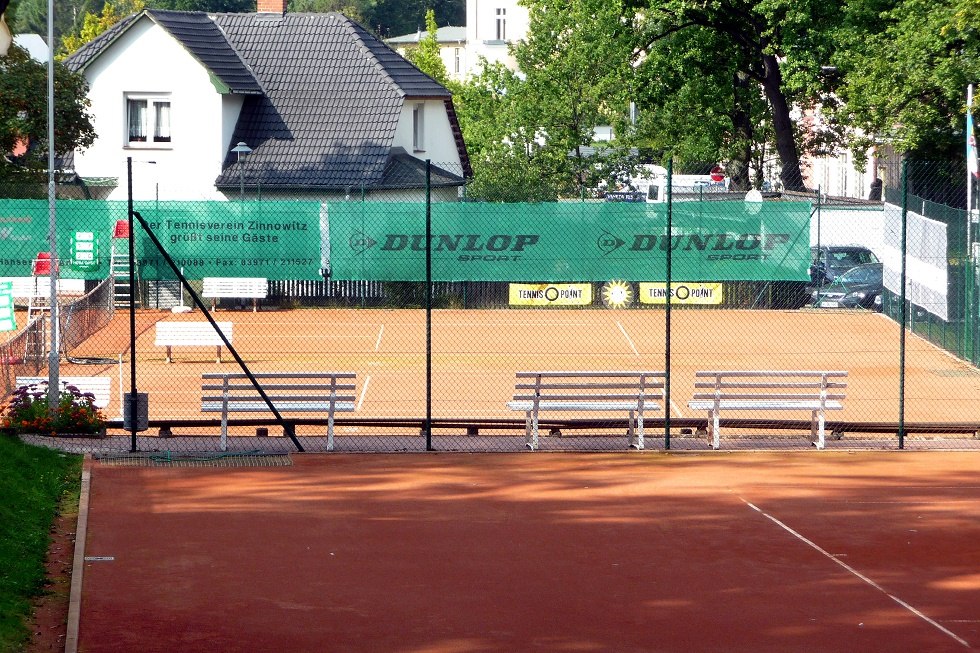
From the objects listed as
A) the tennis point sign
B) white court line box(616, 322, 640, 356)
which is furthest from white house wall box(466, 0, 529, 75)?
the tennis point sign

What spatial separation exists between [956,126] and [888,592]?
23.3 m

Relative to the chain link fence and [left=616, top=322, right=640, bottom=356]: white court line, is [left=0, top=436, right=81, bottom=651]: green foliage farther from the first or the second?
[left=616, top=322, right=640, bottom=356]: white court line

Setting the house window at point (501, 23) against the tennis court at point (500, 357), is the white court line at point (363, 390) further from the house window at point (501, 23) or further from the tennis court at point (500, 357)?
the house window at point (501, 23)

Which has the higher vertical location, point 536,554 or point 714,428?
point 714,428

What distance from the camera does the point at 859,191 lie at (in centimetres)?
5688

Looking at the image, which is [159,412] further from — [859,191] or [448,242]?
[859,191]

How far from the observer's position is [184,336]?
76.1 feet

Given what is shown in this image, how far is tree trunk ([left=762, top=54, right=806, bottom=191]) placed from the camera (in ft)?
130

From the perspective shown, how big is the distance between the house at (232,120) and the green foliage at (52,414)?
69.7 ft

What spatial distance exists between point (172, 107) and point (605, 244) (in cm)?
2009

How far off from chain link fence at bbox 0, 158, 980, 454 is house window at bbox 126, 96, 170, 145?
7.75m

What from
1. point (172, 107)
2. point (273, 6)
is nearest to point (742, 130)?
point (273, 6)

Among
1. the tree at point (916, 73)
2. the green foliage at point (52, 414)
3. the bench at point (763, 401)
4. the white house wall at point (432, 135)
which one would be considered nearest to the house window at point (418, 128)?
the white house wall at point (432, 135)

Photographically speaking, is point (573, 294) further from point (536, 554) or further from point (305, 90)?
point (305, 90)
